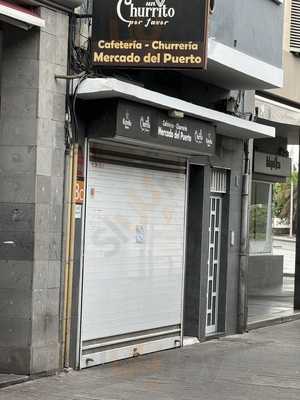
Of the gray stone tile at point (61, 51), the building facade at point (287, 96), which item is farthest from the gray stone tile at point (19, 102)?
the building facade at point (287, 96)

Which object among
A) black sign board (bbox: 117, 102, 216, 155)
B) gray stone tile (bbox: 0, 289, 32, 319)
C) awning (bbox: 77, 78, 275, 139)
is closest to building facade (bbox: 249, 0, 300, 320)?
awning (bbox: 77, 78, 275, 139)

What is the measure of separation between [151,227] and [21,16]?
13.0ft

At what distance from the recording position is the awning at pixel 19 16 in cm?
775

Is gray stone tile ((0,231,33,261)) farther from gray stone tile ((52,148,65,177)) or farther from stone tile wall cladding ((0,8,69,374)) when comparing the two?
gray stone tile ((52,148,65,177))

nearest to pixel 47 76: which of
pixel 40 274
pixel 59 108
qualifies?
pixel 59 108

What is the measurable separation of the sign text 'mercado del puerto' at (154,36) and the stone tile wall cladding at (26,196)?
684 millimetres

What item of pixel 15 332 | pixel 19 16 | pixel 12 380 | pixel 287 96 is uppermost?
pixel 287 96

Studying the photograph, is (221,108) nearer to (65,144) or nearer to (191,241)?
(191,241)

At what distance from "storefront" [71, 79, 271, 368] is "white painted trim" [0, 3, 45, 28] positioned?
989 millimetres

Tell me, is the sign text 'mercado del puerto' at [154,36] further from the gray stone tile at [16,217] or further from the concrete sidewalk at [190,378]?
the concrete sidewalk at [190,378]

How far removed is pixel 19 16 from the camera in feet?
26.0

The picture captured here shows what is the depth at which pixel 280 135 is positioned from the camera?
63.5 feet

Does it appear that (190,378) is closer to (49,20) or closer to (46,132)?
(46,132)

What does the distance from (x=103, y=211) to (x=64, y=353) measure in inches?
72.3
